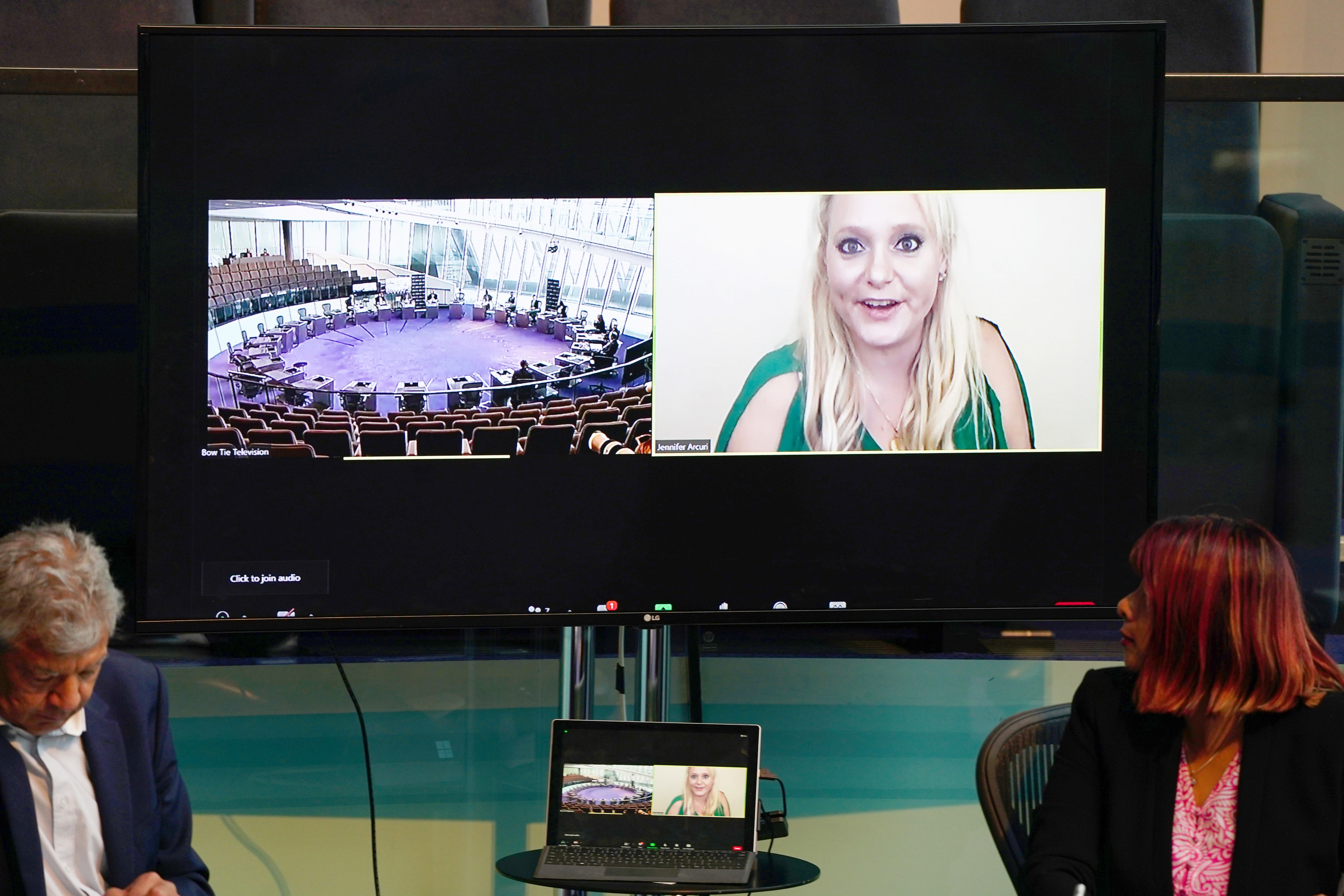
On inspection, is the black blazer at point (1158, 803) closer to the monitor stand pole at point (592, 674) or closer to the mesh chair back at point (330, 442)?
the monitor stand pole at point (592, 674)

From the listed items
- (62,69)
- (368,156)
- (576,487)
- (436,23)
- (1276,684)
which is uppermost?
(436,23)

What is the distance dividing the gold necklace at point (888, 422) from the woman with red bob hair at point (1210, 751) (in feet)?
1.66

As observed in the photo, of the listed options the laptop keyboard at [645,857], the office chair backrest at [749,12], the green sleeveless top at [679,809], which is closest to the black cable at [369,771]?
the laptop keyboard at [645,857]

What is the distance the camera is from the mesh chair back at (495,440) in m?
2.21

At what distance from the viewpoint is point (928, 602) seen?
7.39 feet

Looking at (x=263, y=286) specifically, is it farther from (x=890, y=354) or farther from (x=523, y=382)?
(x=890, y=354)

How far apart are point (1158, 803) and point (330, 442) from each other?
1.46m

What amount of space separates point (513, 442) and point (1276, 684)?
1.27 meters

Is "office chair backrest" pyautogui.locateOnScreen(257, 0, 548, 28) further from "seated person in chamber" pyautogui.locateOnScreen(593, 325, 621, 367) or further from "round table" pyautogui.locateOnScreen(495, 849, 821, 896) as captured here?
"round table" pyautogui.locateOnScreen(495, 849, 821, 896)

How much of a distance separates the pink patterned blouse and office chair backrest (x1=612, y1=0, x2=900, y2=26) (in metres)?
1.99

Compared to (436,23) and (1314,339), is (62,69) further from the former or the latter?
(1314,339)

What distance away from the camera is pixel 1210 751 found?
183 centimetres

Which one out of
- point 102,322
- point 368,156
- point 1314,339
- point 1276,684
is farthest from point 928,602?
point 102,322

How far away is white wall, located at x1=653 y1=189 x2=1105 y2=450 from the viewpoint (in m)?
2.22
